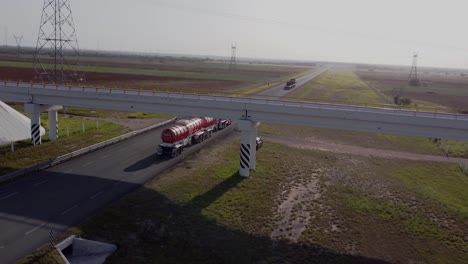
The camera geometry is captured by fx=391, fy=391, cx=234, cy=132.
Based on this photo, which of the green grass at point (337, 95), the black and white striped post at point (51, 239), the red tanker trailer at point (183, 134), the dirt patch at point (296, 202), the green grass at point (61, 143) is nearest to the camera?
the black and white striped post at point (51, 239)

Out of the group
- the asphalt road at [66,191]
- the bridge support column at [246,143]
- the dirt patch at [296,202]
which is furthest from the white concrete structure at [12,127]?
the dirt patch at [296,202]

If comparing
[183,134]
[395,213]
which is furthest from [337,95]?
[395,213]

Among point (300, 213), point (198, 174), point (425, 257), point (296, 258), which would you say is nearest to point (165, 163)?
point (198, 174)

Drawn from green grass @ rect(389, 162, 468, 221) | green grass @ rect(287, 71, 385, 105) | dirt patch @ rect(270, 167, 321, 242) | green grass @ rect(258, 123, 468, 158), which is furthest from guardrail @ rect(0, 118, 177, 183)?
green grass @ rect(389, 162, 468, 221)

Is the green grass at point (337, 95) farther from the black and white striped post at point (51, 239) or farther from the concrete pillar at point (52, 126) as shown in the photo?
the black and white striped post at point (51, 239)

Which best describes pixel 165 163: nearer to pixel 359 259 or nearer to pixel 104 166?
pixel 104 166
